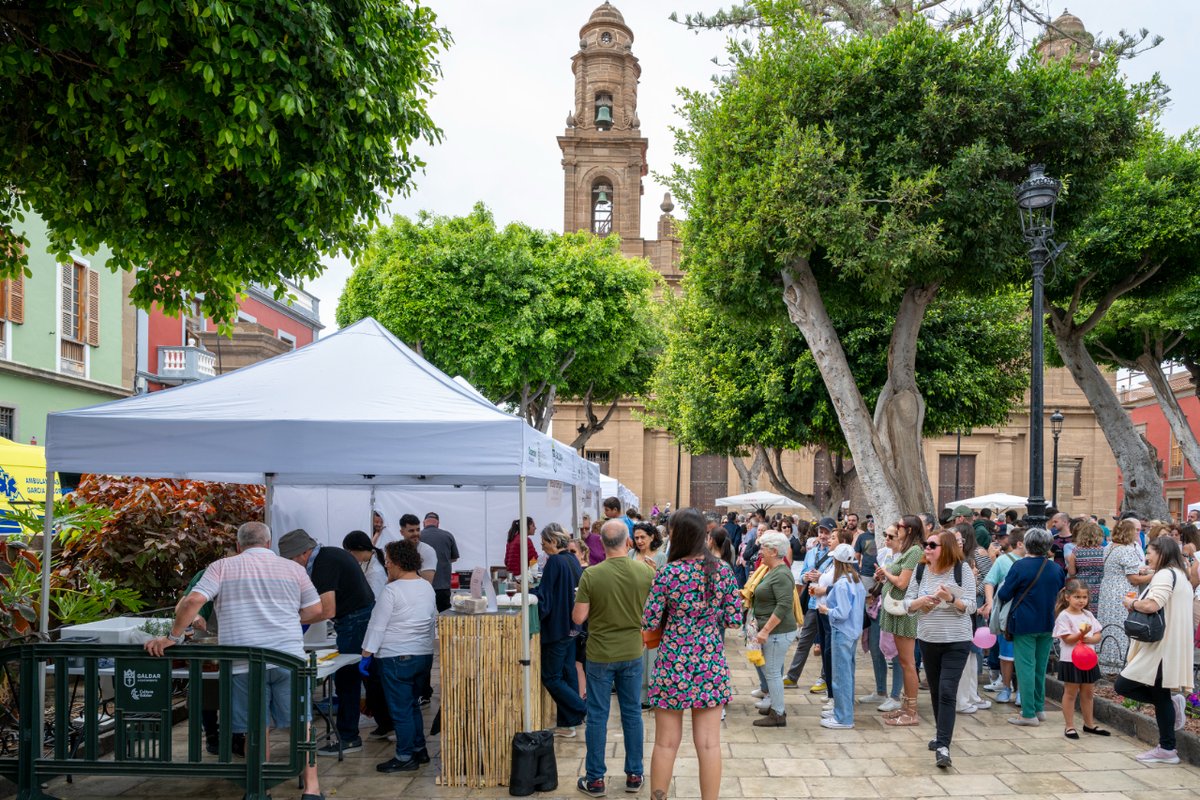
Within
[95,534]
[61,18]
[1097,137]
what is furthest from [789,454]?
[61,18]

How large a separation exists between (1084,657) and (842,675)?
73.9 inches

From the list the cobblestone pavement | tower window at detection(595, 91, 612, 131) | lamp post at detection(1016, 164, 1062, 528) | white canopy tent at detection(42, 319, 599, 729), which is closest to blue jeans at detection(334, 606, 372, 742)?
the cobblestone pavement

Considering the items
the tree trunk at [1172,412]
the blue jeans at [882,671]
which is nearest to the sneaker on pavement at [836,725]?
the blue jeans at [882,671]

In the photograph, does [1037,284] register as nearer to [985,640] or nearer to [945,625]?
[985,640]

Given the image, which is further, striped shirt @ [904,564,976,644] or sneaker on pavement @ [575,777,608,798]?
striped shirt @ [904,564,976,644]

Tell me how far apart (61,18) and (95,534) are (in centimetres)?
520

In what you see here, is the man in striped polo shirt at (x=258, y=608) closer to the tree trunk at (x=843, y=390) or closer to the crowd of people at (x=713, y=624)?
the crowd of people at (x=713, y=624)

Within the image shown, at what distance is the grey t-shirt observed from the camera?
411 inches

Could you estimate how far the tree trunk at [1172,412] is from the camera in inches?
955

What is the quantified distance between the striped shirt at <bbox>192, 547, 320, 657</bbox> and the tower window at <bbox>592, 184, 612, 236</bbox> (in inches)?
1483

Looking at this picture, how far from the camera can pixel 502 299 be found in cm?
2820

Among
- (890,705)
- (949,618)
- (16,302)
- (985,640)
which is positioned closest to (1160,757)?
(985,640)

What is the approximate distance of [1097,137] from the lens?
43.8ft

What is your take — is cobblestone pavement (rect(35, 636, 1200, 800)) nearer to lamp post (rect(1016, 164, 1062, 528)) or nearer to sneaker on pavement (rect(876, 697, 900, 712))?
sneaker on pavement (rect(876, 697, 900, 712))
